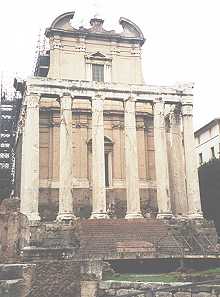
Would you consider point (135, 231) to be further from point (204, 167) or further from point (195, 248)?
point (204, 167)

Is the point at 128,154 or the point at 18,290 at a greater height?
the point at 128,154

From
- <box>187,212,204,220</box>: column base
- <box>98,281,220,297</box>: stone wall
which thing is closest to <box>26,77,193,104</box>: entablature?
<box>187,212,204,220</box>: column base

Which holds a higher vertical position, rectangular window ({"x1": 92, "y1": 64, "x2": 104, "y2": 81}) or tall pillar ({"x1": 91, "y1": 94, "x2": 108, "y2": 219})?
rectangular window ({"x1": 92, "y1": 64, "x2": 104, "y2": 81})

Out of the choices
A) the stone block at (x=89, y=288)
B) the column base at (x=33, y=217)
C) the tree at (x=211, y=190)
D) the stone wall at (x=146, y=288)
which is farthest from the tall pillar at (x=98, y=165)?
the stone block at (x=89, y=288)

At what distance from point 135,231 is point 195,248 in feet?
11.0

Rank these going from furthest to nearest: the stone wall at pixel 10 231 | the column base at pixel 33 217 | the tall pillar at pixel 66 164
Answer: the tall pillar at pixel 66 164, the column base at pixel 33 217, the stone wall at pixel 10 231

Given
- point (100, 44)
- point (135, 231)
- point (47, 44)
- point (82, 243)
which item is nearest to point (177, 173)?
point (135, 231)

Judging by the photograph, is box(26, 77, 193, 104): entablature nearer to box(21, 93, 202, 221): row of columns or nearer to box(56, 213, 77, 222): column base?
box(21, 93, 202, 221): row of columns

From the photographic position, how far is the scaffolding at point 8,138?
123 feet

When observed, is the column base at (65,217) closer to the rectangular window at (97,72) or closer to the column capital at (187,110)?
the column capital at (187,110)

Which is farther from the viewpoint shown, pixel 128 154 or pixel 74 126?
pixel 74 126

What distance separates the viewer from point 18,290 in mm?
9227

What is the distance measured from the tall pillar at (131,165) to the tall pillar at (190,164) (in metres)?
3.30

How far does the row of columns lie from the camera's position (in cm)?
2553
